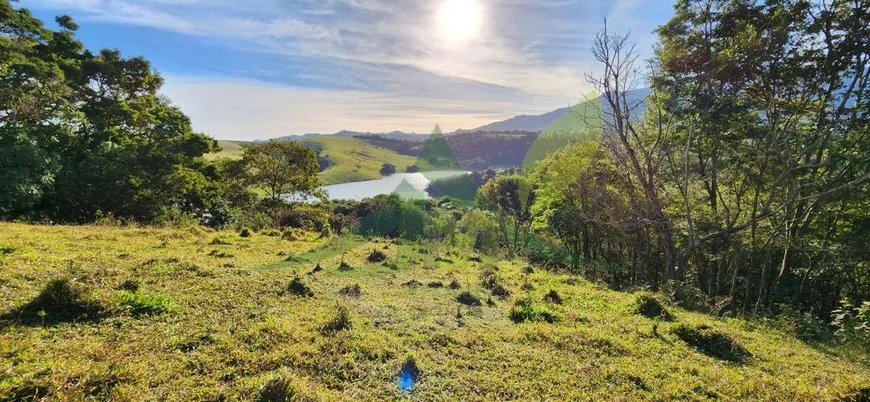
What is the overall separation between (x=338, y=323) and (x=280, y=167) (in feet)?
80.7

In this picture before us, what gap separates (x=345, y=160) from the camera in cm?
16000

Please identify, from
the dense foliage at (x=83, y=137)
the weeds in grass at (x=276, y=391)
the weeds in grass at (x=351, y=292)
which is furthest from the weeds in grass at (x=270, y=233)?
the weeds in grass at (x=276, y=391)

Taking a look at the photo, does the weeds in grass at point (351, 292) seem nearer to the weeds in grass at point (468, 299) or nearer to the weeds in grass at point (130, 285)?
the weeds in grass at point (468, 299)

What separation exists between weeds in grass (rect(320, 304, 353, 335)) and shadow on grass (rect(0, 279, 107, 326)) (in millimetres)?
3230

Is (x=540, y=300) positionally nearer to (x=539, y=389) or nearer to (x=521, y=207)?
(x=539, y=389)

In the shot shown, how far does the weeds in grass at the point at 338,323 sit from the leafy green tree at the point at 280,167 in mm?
23941

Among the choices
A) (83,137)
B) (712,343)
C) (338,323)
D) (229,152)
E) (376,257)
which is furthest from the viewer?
(229,152)

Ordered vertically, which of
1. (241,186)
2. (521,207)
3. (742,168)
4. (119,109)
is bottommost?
(521,207)

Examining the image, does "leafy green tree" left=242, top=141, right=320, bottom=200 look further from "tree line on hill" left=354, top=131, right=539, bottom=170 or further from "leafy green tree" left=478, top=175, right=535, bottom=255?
"tree line on hill" left=354, top=131, right=539, bottom=170

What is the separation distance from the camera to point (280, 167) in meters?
28.5

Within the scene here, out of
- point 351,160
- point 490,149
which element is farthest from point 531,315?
point 490,149

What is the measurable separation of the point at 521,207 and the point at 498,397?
40.4 m

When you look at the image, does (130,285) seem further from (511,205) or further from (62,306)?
(511,205)

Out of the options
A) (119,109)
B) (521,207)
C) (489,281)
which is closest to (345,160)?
(521,207)
